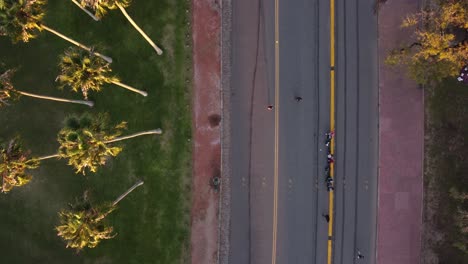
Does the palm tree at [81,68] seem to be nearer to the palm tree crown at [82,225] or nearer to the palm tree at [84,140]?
the palm tree at [84,140]

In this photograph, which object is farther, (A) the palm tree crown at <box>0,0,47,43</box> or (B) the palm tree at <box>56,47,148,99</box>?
(A) the palm tree crown at <box>0,0,47,43</box>

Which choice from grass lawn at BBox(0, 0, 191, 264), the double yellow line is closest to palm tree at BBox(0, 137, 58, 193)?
grass lawn at BBox(0, 0, 191, 264)

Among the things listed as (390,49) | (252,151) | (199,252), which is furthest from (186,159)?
(390,49)

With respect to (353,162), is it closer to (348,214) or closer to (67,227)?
(348,214)

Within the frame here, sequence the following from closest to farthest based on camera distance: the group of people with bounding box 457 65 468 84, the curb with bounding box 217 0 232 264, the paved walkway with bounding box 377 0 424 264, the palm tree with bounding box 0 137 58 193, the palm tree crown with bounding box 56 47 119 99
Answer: the palm tree crown with bounding box 56 47 119 99
the palm tree with bounding box 0 137 58 193
the group of people with bounding box 457 65 468 84
the paved walkway with bounding box 377 0 424 264
the curb with bounding box 217 0 232 264

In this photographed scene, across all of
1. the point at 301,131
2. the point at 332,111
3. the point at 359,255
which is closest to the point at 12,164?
the point at 301,131

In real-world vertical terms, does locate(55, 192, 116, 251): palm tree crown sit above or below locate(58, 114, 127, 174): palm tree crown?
below

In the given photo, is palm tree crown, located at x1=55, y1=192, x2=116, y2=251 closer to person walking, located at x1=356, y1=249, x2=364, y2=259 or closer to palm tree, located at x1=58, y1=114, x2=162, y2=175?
palm tree, located at x1=58, y1=114, x2=162, y2=175
